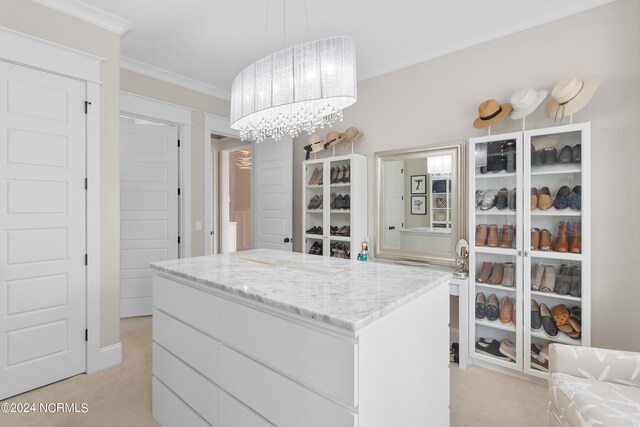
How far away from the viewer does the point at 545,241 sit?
7.88ft

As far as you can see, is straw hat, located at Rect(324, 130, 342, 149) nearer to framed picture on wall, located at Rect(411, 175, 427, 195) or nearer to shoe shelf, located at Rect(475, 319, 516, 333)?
framed picture on wall, located at Rect(411, 175, 427, 195)

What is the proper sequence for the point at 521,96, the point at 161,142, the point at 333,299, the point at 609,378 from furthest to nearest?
the point at 161,142
the point at 521,96
the point at 609,378
the point at 333,299

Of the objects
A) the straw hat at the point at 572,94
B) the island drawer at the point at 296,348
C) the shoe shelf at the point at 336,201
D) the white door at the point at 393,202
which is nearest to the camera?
the island drawer at the point at 296,348

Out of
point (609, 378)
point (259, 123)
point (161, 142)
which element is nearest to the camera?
point (609, 378)

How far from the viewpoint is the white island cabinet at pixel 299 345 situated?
1098 mm

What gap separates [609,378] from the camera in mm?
1609

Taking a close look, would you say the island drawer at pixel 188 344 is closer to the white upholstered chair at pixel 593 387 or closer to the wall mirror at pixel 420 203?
the white upholstered chair at pixel 593 387

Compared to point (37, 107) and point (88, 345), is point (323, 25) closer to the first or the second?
point (37, 107)

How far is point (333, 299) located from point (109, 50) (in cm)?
283

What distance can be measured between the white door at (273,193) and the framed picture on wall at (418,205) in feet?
5.13

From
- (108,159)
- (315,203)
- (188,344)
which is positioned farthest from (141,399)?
(315,203)

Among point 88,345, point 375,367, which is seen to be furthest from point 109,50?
point 375,367

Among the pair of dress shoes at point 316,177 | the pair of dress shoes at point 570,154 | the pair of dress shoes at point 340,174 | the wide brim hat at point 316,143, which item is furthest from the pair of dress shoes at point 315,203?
the pair of dress shoes at point 570,154

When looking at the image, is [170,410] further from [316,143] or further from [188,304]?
[316,143]
